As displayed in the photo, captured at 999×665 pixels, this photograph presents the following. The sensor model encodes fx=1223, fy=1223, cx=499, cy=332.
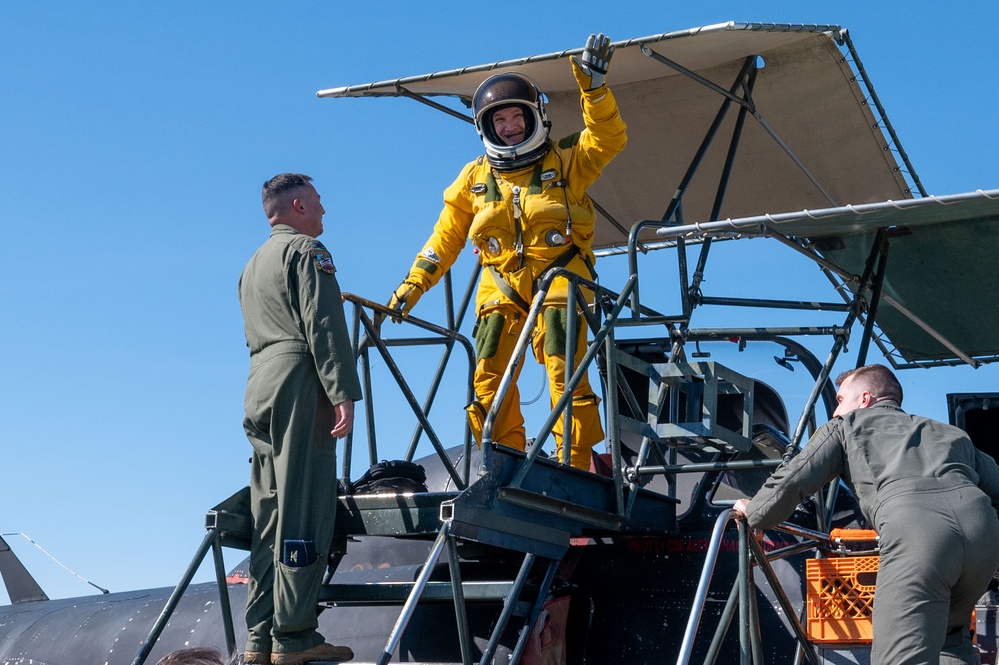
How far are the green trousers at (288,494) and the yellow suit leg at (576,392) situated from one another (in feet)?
4.53

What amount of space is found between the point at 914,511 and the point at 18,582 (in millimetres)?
11096

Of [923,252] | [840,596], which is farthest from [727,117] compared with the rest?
[840,596]

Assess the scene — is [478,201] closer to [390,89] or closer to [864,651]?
[390,89]

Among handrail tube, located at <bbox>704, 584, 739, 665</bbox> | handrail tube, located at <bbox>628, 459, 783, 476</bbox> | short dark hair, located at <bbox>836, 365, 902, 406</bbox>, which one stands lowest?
handrail tube, located at <bbox>704, 584, 739, 665</bbox>

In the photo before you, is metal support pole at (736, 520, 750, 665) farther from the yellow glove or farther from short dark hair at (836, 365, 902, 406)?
the yellow glove

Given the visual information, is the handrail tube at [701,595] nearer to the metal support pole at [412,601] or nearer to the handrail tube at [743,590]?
the handrail tube at [743,590]

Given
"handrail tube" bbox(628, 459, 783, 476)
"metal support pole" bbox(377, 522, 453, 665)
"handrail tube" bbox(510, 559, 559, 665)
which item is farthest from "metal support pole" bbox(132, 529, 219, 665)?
"handrail tube" bbox(628, 459, 783, 476)

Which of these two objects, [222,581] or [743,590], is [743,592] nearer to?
[743,590]

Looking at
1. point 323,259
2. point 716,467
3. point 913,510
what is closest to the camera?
point 913,510

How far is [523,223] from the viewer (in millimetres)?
6922

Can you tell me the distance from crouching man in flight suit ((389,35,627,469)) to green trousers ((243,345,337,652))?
1.37 m

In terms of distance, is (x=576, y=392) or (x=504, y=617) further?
(x=576, y=392)

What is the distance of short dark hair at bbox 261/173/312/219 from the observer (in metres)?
6.28

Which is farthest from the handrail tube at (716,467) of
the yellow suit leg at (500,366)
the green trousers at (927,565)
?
the green trousers at (927,565)
